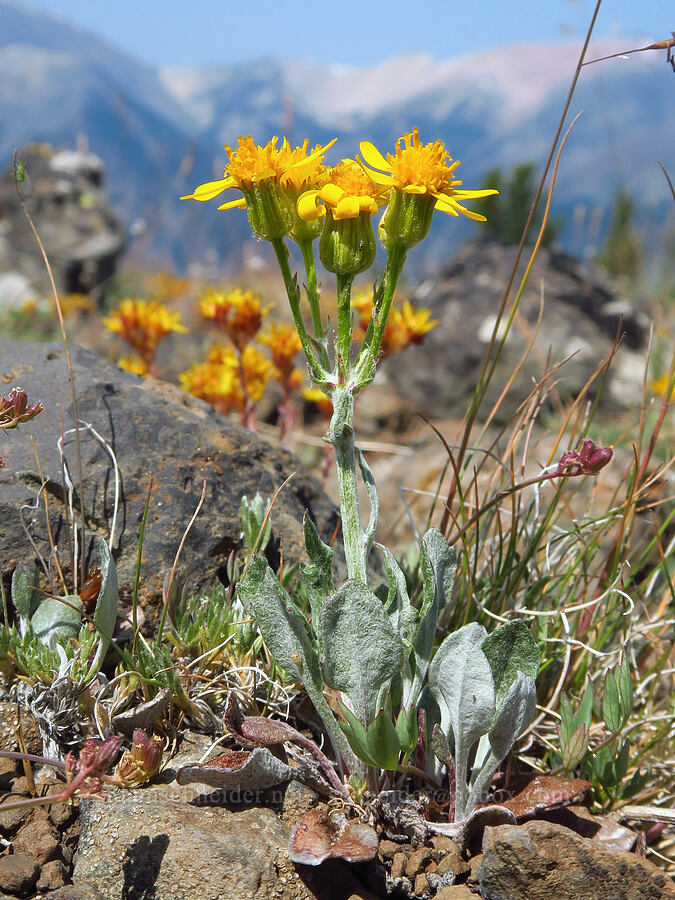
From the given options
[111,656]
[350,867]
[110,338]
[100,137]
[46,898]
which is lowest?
[350,867]

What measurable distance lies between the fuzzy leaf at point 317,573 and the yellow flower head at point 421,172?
75 centimetres

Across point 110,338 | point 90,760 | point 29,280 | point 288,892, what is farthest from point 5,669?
point 29,280

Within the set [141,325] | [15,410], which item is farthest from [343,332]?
[141,325]

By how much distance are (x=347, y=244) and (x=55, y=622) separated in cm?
119

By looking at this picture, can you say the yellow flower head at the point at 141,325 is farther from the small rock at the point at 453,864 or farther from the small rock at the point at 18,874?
the small rock at the point at 453,864

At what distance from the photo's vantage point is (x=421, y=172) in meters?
1.44

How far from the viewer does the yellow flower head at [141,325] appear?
3.08 m

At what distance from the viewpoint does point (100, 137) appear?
121 meters

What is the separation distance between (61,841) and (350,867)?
629 mm

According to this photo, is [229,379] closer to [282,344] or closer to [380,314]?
[282,344]

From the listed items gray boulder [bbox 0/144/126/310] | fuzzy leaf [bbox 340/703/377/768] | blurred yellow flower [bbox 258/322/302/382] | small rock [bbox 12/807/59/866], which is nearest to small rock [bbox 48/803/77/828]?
small rock [bbox 12/807/59/866]

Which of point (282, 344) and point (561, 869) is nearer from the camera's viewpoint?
point (561, 869)

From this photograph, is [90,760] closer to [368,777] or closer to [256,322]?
[368,777]

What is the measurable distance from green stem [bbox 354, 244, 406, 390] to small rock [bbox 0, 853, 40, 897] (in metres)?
1.18
